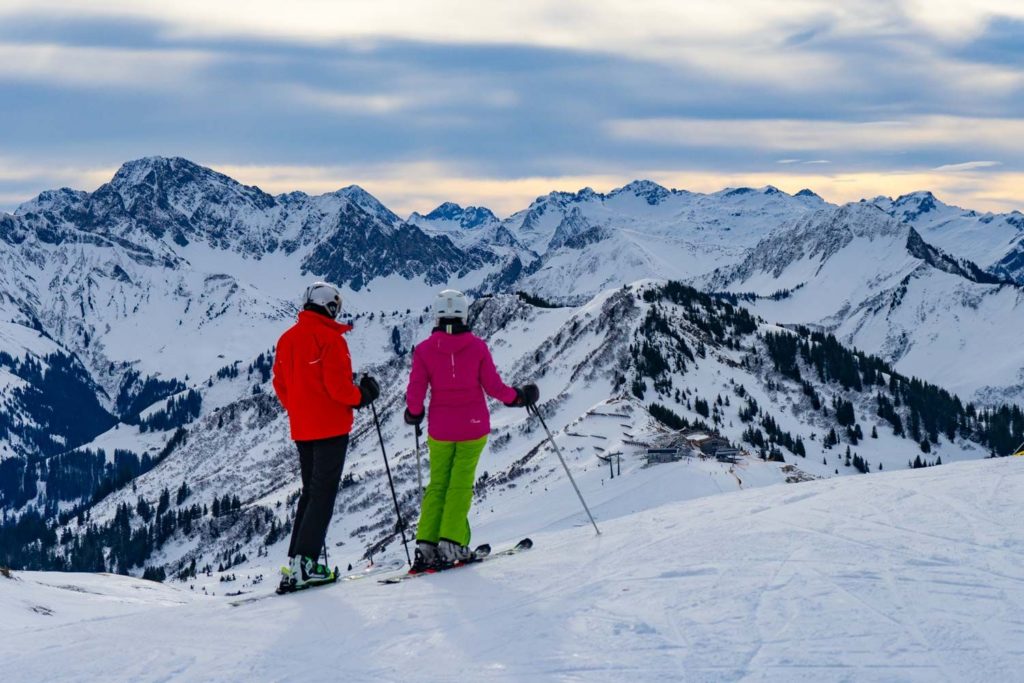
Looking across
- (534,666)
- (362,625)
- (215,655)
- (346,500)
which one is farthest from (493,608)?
(346,500)

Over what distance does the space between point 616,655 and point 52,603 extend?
606 inches

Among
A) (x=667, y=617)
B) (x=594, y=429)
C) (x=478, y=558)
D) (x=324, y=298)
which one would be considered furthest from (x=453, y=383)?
(x=594, y=429)

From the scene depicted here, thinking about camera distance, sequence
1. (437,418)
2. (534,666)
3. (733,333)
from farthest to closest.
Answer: (733,333)
(437,418)
(534,666)

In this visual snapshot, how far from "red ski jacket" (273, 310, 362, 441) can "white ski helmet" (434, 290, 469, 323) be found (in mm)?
1590

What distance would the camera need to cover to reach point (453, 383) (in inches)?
534

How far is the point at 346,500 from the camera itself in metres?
112

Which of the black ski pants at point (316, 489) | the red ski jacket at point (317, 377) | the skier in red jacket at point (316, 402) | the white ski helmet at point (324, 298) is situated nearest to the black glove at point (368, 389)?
the skier in red jacket at point (316, 402)

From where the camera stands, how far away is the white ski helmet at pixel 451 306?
44.3ft

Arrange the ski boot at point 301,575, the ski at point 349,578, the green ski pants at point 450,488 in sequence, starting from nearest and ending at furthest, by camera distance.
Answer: the ski at point 349,578 → the ski boot at point 301,575 → the green ski pants at point 450,488

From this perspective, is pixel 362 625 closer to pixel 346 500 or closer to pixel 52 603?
pixel 52 603

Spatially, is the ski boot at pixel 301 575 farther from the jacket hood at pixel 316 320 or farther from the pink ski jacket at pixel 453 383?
the jacket hood at pixel 316 320

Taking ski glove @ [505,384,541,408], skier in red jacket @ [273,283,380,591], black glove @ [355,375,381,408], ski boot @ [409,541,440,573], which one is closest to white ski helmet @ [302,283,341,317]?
skier in red jacket @ [273,283,380,591]

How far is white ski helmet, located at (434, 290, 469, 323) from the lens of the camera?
13516mm

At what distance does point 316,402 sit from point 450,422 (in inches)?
78.7
